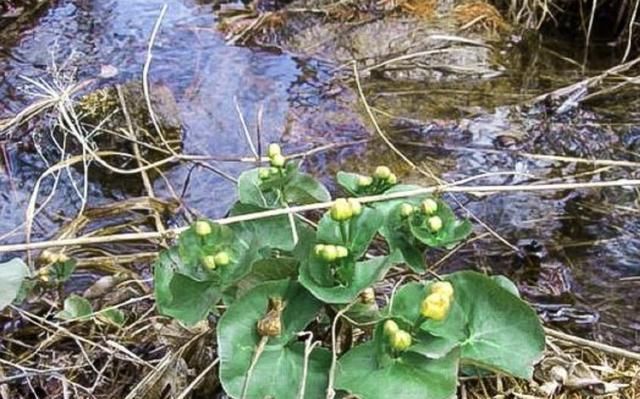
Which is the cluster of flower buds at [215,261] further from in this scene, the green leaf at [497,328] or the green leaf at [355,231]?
the green leaf at [497,328]

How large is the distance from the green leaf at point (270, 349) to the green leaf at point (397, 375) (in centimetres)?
4

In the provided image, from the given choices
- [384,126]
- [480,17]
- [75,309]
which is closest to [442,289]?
[75,309]

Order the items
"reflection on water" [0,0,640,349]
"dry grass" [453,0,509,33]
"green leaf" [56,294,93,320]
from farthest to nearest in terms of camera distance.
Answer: "dry grass" [453,0,509,33] < "reflection on water" [0,0,640,349] < "green leaf" [56,294,93,320]

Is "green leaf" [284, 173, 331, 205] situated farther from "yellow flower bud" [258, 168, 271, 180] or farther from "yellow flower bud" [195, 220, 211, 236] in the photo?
"yellow flower bud" [195, 220, 211, 236]

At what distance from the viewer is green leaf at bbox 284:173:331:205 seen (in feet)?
3.87

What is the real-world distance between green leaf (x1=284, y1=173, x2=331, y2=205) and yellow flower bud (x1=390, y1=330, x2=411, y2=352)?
30 cm

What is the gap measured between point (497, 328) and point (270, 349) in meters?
0.26

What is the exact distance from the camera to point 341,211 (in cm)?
99

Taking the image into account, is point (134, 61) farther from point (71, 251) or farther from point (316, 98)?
point (71, 251)

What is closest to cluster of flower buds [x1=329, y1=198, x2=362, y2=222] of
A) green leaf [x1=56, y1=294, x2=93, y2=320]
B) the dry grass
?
green leaf [x1=56, y1=294, x2=93, y2=320]

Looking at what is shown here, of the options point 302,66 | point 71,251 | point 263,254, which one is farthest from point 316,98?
point 263,254

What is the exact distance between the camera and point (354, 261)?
3.30ft

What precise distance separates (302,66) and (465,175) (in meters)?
0.81

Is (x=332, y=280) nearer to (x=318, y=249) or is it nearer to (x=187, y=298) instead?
(x=318, y=249)
